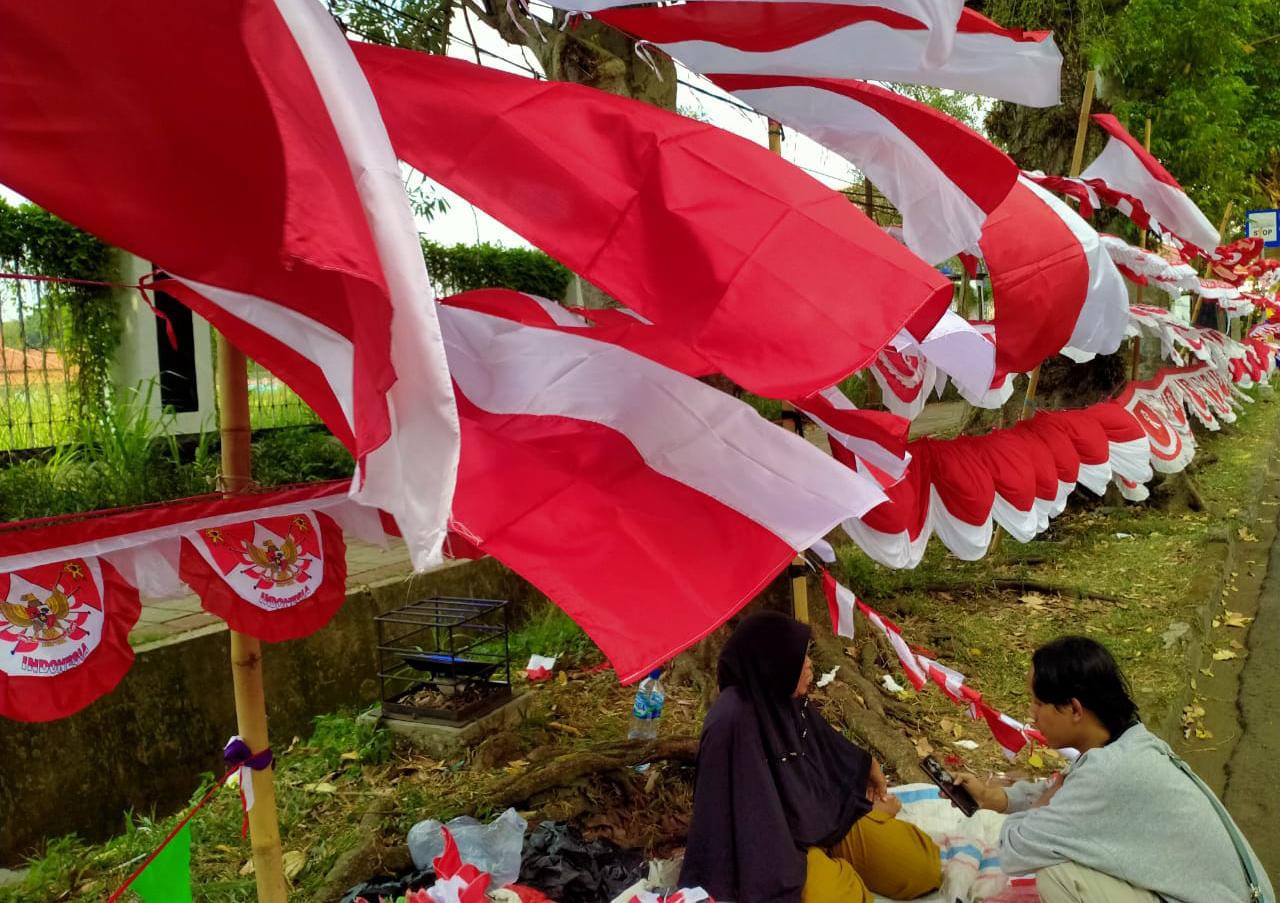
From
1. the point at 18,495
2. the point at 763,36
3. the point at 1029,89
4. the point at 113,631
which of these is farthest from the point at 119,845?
the point at 1029,89

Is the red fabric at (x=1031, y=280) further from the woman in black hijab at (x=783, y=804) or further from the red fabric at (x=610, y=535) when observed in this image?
the red fabric at (x=610, y=535)

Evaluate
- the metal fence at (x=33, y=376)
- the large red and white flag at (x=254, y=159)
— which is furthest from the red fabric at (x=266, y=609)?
the metal fence at (x=33, y=376)

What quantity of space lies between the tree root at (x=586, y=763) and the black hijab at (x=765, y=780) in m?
0.89

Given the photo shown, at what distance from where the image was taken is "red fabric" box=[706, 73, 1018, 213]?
2.79 m

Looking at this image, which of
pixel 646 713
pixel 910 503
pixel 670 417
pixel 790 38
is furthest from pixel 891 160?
pixel 646 713

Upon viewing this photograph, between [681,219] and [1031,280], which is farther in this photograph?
[1031,280]

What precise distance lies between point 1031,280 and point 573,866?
106 inches

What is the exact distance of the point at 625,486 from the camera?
2.04 meters

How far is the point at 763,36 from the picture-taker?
241cm

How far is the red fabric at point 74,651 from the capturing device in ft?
6.33

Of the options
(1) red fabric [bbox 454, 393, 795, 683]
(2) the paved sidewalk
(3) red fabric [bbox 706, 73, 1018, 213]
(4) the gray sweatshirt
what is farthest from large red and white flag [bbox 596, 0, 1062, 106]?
(2) the paved sidewalk

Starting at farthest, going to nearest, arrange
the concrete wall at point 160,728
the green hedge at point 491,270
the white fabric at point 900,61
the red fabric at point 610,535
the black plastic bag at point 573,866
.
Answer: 1. the green hedge at point 491,270
2. the concrete wall at point 160,728
3. the black plastic bag at point 573,866
4. the white fabric at point 900,61
5. the red fabric at point 610,535

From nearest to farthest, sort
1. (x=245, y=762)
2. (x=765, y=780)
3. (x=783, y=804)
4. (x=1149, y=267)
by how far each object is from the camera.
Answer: (x=245, y=762)
(x=765, y=780)
(x=783, y=804)
(x=1149, y=267)

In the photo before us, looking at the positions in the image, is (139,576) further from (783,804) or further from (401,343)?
(783,804)
